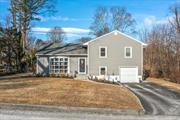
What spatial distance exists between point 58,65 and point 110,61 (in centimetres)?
607

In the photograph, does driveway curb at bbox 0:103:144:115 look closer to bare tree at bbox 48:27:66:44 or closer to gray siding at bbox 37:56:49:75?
gray siding at bbox 37:56:49:75

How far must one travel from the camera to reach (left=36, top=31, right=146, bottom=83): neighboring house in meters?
42.8

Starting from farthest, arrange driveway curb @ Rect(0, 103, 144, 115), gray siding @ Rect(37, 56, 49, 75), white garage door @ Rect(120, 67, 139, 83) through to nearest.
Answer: gray siding @ Rect(37, 56, 49, 75) → white garage door @ Rect(120, 67, 139, 83) → driveway curb @ Rect(0, 103, 144, 115)

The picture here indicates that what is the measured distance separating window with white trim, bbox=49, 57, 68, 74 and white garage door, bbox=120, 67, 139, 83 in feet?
21.4

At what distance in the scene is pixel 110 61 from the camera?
141ft

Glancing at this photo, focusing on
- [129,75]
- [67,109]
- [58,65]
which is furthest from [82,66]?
[67,109]

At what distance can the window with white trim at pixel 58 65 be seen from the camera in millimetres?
43562

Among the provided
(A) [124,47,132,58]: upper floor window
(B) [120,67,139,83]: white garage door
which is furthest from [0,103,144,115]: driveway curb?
(A) [124,47,132,58]: upper floor window

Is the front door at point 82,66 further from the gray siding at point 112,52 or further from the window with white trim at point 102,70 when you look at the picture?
the window with white trim at point 102,70

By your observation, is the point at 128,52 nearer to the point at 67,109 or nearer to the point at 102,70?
the point at 102,70

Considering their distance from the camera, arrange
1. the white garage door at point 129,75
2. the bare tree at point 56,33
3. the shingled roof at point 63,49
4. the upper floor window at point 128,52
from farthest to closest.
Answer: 1. the bare tree at point 56,33
2. the shingled roof at point 63,49
3. the upper floor window at point 128,52
4. the white garage door at point 129,75

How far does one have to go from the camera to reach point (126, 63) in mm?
43219

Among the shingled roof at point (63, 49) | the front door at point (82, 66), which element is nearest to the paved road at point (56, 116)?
the front door at point (82, 66)

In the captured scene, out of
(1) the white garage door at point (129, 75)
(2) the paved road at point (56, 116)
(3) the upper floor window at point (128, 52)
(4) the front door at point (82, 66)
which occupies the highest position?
(3) the upper floor window at point (128, 52)
